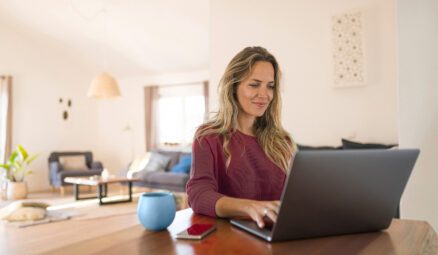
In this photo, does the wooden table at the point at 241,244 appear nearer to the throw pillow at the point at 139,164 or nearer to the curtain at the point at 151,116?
the throw pillow at the point at 139,164

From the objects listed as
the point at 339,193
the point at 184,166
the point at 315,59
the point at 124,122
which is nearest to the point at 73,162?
the point at 124,122

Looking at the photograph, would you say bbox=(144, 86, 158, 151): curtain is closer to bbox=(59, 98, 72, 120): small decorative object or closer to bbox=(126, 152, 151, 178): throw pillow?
bbox=(126, 152, 151, 178): throw pillow

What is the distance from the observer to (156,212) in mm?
977

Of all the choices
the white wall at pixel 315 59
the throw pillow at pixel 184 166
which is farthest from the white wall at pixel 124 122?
the white wall at pixel 315 59

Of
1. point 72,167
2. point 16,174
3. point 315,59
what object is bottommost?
point 16,174

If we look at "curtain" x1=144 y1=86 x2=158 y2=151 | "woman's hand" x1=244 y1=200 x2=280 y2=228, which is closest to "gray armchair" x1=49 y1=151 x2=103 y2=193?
"curtain" x1=144 y1=86 x2=158 y2=151

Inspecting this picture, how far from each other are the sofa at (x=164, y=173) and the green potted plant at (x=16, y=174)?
5.66 feet

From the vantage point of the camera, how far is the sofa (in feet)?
19.8

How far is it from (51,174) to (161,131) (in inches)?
90.5

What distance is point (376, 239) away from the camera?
2.97ft

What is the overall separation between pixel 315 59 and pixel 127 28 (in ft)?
13.0

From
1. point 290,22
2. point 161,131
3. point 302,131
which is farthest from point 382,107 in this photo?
point 161,131

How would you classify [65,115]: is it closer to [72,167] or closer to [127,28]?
[72,167]

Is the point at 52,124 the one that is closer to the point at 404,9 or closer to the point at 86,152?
the point at 86,152
